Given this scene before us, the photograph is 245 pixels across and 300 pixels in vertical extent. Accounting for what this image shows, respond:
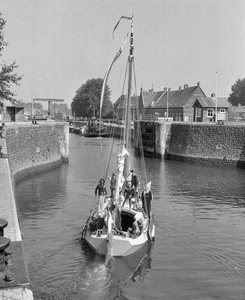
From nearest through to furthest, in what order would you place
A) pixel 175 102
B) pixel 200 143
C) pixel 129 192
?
pixel 129 192, pixel 200 143, pixel 175 102

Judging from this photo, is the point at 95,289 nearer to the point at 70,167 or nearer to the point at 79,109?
the point at 70,167

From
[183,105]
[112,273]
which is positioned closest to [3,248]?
[112,273]

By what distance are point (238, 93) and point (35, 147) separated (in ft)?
296

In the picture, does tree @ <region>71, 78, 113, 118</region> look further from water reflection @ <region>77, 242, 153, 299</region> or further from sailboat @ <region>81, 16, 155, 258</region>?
water reflection @ <region>77, 242, 153, 299</region>

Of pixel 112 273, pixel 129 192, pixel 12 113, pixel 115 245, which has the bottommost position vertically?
pixel 112 273

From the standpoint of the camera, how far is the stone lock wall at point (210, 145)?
43500 millimetres

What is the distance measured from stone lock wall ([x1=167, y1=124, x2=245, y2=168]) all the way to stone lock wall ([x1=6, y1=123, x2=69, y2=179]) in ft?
42.9

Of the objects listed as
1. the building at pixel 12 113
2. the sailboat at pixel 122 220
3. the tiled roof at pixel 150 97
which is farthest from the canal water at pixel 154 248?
the tiled roof at pixel 150 97

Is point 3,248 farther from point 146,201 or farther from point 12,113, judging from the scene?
point 12,113

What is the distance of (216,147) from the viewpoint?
4497cm

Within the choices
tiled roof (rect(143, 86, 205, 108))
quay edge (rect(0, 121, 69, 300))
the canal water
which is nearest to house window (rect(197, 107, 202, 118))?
tiled roof (rect(143, 86, 205, 108))

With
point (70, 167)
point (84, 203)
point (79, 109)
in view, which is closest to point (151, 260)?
point (84, 203)

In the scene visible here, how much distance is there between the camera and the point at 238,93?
4660 inches


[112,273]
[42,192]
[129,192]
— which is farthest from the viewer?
[42,192]
